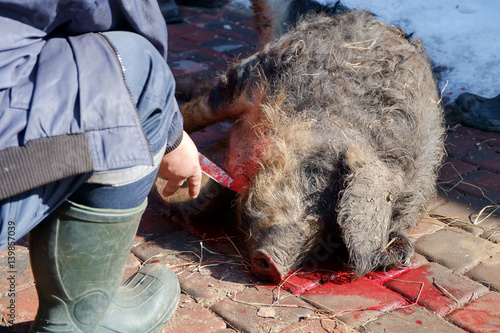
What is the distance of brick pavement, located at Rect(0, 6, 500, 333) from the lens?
7.95 feet

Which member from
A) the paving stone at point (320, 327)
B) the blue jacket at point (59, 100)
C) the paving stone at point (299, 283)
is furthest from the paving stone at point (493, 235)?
the blue jacket at point (59, 100)

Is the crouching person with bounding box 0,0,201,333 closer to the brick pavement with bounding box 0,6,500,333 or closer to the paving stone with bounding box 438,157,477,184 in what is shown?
the brick pavement with bounding box 0,6,500,333

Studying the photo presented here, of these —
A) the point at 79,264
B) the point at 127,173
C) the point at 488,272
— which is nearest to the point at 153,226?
the point at 79,264

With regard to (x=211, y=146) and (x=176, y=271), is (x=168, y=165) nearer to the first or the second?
(x=176, y=271)

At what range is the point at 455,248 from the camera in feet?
10.0

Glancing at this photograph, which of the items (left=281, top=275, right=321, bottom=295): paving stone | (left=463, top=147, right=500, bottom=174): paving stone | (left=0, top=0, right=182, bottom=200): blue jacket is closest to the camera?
(left=0, top=0, right=182, bottom=200): blue jacket

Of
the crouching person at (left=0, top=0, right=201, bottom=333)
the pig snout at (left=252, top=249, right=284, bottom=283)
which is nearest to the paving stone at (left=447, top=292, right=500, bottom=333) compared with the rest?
the pig snout at (left=252, top=249, right=284, bottom=283)

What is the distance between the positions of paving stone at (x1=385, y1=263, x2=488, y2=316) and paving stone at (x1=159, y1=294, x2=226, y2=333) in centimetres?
91

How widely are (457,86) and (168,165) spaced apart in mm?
4090

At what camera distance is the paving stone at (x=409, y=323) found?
7.82 feet

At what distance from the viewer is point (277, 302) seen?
255 centimetres

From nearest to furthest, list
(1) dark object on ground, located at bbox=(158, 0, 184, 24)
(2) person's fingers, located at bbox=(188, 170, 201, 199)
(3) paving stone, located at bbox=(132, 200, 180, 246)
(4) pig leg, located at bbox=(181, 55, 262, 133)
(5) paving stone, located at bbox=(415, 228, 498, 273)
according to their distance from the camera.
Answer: (2) person's fingers, located at bbox=(188, 170, 201, 199)
(5) paving stone, located at bbox=(415, 228, 498, 273)
(3) paving stone, located at bbox=(132, 200, 180, 246)
(4) pig leg, located at bbox=(181, 55, 262, 133)
(1) dark object on ground, located at bbox=(158, 0, 184, 24)

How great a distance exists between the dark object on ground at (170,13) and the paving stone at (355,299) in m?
5.16

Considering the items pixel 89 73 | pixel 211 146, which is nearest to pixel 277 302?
pixel 89 73
